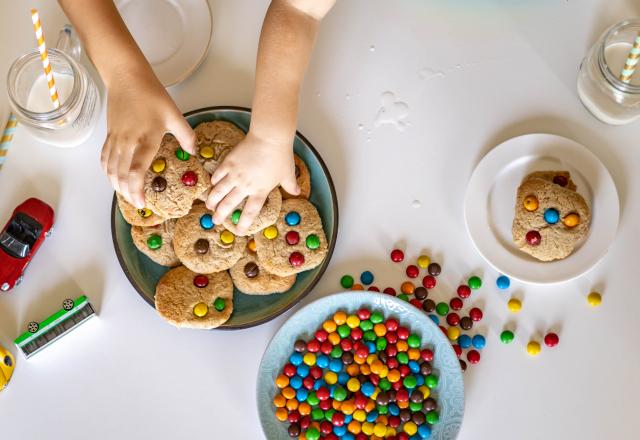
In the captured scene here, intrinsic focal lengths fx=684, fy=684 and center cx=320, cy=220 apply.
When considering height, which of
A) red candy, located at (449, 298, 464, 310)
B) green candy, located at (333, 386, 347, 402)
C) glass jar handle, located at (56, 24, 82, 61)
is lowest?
green candy, located at (333, 386, 347, 402)

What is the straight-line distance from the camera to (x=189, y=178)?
1.03m

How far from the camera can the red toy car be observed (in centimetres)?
110

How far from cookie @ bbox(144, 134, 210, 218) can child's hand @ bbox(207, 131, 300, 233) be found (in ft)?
0.09

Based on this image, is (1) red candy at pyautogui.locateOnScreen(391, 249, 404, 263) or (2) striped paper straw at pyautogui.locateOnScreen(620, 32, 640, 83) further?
(1) red candy at pyautogui.locateOnScreen(391, 249, 404, 263)

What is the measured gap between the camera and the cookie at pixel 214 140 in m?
1.07

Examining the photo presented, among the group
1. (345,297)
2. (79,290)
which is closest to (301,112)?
(345,297)

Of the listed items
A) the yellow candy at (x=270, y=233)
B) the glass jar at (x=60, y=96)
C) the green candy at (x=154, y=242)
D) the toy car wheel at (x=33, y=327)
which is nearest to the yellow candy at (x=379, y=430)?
the yellow candy at (x=270, y=233)

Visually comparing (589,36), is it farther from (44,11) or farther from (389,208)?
(44,11)

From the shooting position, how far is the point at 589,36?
1.14m

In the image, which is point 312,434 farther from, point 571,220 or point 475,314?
point 571,220

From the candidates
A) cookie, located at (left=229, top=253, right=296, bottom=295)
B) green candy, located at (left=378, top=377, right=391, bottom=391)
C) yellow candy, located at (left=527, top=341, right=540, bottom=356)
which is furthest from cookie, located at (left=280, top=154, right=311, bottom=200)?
yellow candy, located at (left=527, top=341, right=540, bottom=356)

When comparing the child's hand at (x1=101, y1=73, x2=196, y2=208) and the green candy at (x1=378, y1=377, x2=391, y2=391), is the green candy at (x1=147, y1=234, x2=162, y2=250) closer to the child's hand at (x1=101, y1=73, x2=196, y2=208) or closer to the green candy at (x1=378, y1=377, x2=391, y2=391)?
the child's hand at (x1=101, y1=73, x2=196, y2=208)

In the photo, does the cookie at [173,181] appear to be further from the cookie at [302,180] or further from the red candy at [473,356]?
the red candy at [473,356]

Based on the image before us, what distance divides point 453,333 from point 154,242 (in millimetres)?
497
